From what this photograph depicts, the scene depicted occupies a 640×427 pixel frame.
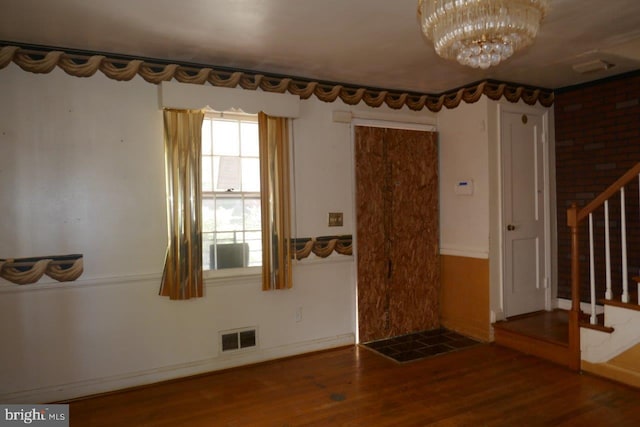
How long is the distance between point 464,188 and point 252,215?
231 cm

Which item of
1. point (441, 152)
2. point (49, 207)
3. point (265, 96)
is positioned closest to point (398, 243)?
point (441, 152)

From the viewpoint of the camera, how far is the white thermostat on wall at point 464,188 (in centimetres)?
469

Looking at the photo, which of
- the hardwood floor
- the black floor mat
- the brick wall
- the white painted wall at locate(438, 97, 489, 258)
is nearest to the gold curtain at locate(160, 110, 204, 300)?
the hardwood floor

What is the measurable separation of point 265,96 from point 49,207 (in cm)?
196

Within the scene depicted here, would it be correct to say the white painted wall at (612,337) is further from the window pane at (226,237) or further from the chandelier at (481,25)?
the window pane at (226,237)

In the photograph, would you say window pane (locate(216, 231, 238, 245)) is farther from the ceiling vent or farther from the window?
the ceiling vent

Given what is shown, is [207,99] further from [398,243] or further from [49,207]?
[398,243]

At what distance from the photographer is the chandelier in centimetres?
185

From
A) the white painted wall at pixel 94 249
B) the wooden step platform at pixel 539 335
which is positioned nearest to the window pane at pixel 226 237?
the white painted wall at pixel 94 249

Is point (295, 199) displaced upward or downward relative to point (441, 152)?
downward

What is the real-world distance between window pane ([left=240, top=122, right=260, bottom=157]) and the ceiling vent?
9.84ft

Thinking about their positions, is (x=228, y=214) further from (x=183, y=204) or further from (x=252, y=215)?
(x=183, y=204)

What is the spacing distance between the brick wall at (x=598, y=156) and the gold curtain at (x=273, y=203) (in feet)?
10.5

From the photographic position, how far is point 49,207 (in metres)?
3.32
